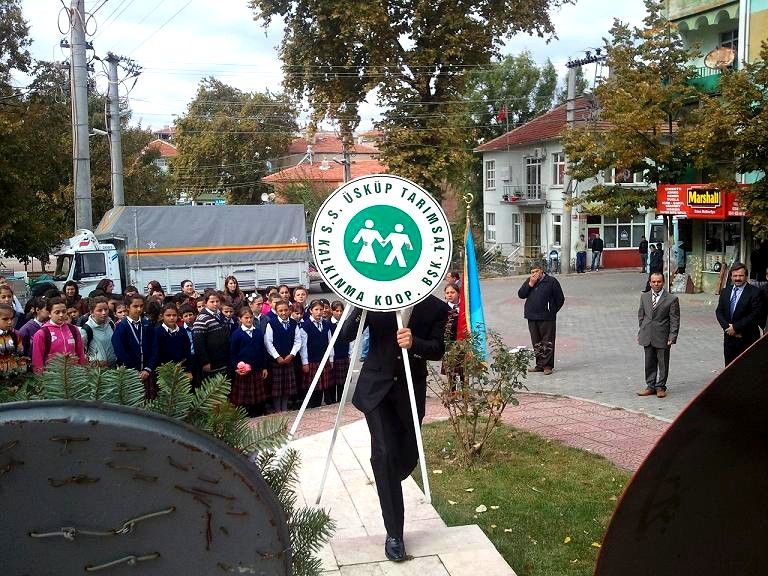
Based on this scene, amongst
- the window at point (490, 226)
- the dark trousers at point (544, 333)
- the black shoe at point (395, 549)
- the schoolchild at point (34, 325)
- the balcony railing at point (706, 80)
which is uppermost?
the balcony railing at point (706, 80)

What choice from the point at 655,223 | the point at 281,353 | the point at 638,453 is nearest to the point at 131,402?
the point at 638,453

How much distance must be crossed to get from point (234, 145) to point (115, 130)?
3043 centimetres

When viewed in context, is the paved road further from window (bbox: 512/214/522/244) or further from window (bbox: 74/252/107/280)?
window (bbox: 512/214/522/244)

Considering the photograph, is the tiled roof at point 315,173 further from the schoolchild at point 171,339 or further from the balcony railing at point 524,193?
the schoolchild at point 171,339

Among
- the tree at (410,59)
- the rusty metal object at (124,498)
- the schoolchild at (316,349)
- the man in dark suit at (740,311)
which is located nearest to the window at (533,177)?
the tree at (410,59)

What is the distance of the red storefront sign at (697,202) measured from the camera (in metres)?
21.9

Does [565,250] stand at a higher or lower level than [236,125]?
lower

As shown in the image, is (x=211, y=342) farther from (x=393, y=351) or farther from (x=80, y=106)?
(x=80, y=106)

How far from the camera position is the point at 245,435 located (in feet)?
5.89

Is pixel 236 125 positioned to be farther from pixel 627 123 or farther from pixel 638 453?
pixel 638 453

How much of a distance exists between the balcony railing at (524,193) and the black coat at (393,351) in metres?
36.4

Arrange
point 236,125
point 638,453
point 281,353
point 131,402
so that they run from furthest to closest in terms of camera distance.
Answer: point 236,125 < point 281,353 < point 638,453 < point 131,402

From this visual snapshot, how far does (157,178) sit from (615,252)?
73.6ft

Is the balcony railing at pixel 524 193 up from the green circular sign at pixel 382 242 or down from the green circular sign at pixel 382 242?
up
